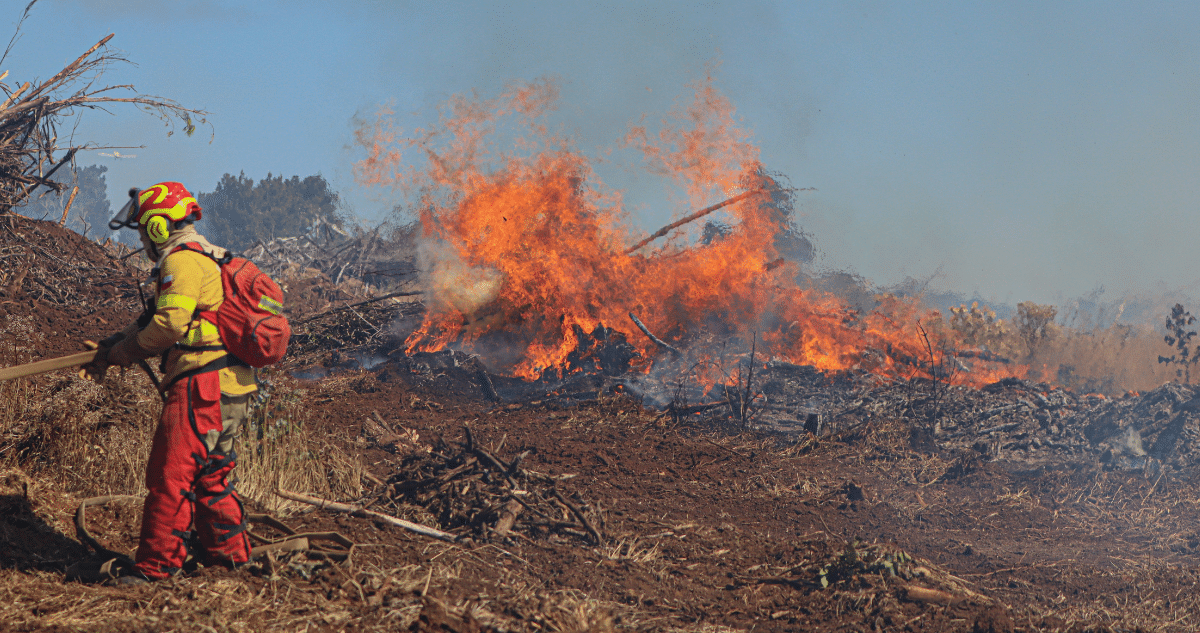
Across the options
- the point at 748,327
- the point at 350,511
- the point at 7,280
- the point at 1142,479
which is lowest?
the point at 350,511

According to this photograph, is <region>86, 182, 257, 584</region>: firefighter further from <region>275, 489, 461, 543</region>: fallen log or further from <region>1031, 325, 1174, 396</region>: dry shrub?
<region>1031, 325, 1174, 396</region>: dry shrub

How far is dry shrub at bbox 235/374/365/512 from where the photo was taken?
17.5ft

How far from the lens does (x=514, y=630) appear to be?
156 inches

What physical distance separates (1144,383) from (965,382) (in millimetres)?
6407

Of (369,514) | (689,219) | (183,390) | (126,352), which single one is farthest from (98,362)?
(689,219)

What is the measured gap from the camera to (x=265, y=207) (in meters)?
52.2

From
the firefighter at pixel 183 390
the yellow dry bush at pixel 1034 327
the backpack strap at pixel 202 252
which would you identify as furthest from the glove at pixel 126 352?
the yellow dry bush at pixel 1034 327

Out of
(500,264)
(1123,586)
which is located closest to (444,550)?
(1123,586)

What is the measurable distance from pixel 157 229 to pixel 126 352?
620 mm

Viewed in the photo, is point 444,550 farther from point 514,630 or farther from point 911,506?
point 911,506

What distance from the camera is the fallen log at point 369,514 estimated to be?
5227 mm

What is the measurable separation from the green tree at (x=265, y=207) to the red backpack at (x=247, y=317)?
50350mm

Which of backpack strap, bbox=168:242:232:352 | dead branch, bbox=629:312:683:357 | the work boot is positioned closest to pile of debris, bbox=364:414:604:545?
the work boot

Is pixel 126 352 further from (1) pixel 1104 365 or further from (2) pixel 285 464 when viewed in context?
(1) pixel 1104 365
